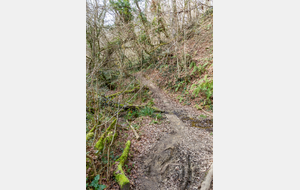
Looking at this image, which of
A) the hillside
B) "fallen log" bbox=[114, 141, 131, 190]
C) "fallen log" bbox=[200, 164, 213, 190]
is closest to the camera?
"fallen log" bbox=[200, 164, 213, 190]

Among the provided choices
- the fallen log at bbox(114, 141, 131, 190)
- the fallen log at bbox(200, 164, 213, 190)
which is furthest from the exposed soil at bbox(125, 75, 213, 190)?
the fallen log at bbox(114, 141, 131, 190)

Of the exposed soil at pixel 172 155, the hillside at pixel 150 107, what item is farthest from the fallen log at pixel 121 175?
the exposed soil at pixel 172 155

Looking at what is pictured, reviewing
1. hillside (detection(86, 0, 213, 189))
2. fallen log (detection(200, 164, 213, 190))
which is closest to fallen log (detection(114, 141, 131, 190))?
hillside (detection(86, 0, 213, 189))

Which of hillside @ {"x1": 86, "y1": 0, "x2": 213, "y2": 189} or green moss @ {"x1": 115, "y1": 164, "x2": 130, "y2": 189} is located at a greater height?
hillside @ {"x1": 86, "y1": 0, "x2": 213, "y2": 189}

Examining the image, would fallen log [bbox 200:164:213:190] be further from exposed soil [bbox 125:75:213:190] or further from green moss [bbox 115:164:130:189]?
green moss [bbox 115:164:130:189]

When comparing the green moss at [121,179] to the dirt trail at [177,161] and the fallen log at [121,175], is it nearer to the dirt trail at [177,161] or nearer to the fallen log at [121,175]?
the fallen log at [121,175]

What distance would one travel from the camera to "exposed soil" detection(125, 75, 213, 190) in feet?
9.71

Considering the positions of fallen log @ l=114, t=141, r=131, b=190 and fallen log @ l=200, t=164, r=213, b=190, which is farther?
fallen log @ l=114, t=141, r=131, b=190

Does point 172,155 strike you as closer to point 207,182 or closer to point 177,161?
point 177,161

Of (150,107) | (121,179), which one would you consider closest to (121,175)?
(121,179)

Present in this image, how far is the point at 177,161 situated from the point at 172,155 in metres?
0.25

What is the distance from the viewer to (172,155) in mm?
3604

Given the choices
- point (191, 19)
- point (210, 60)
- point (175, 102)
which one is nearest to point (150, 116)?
point (175, 102)

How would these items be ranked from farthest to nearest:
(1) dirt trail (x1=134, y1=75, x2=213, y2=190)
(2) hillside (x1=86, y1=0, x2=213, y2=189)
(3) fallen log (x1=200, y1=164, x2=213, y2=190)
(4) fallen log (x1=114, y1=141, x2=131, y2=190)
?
(2) hillside (x1=86, y1=0, x2=213, y2=189) < (1) dirt trail (x1=134, y1=75, x2=213, y2=190) < (4) fallen log (x1=114, y1=141, x2=131, y2=190) < (3) fallen log (x1=200, y1=164, x2=213, y2=190)
